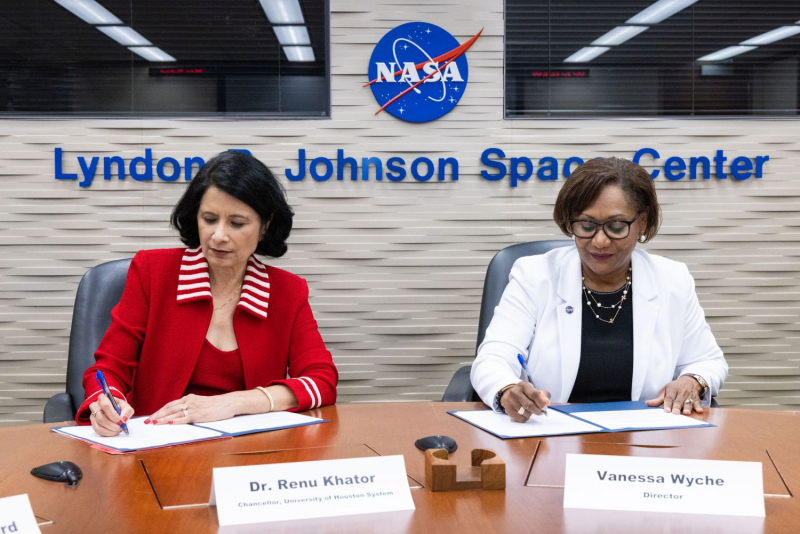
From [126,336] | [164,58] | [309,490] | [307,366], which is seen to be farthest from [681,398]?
[164,58]

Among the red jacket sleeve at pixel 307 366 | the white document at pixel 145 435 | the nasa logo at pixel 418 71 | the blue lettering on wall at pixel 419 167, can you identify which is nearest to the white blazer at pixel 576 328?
the red jacket sleeve at pixel 307 366

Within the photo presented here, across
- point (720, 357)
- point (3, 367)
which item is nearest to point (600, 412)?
point (720, 357)

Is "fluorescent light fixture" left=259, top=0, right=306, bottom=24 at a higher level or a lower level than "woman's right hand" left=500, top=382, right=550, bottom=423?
higher

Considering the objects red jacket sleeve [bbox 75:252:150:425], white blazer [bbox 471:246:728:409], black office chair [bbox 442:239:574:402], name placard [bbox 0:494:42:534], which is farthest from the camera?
black office chair [bbox 442:239:574:402]

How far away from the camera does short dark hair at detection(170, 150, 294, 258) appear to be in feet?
7.33

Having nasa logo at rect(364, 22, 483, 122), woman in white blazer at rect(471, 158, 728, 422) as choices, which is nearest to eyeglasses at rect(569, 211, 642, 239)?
woman in white blazer at rect(471, 158, 728, 422)

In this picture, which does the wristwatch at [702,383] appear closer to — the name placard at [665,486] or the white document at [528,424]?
the white document at [528,424]

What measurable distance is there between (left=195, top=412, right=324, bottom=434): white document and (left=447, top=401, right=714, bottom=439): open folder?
41 centimetres

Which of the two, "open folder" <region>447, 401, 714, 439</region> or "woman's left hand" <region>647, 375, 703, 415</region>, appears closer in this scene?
"open folder" <region>447, 401, 714, 439</region>

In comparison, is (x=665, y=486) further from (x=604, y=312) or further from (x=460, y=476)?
(x=604, y=312)

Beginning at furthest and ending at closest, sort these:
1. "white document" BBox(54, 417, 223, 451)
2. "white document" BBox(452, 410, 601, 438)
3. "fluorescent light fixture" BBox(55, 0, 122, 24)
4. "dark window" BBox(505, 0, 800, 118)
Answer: "dark window" BBox(505, 0, 800, 118) → "fluorescent light fixture" BBox(55, 0, 122, 24) → "white document" BBox(452, 410, 601, 438) → "white document" BBox(54, 417, 223, 451)

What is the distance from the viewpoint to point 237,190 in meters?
2.22

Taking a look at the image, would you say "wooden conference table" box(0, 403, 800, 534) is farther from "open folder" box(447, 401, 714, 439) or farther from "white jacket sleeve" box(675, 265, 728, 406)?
"white jacket sleeve" box(675, 265, 728, 406)

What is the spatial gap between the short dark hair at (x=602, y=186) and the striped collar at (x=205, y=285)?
1.02 m
